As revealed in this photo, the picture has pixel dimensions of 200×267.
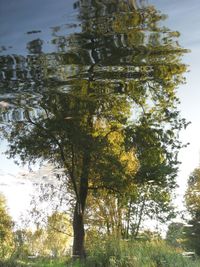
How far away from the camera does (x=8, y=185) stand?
14375 millimetres

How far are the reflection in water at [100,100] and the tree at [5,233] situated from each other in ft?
8.89

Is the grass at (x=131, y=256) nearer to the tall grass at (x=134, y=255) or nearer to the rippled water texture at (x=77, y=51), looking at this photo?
the tall grass at (x=134, y=255)

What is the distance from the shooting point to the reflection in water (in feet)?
25.4

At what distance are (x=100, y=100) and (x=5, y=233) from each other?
6.93m

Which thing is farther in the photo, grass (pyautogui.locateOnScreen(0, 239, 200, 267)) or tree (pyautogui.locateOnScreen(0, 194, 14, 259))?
tree (pyautogui.locateOnScreen(0, 194, 14, 259))

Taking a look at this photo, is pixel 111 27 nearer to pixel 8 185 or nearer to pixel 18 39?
pixel 18 39

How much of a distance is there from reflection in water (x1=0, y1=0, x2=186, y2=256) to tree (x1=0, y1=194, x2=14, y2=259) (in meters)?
2.71

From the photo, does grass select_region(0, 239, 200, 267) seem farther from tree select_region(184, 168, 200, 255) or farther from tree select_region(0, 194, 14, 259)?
tree select_region(184, 168, 200, 255)

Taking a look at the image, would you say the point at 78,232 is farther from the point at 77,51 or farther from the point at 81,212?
the point at 77,51

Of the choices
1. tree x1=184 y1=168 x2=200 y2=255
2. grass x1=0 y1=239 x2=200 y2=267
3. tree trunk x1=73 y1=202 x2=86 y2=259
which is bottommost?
A: grass x1=0 y1=239 x2=200 y2=267

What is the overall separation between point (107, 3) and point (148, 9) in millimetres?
711

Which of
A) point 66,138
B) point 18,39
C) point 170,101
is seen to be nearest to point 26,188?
point 66,138

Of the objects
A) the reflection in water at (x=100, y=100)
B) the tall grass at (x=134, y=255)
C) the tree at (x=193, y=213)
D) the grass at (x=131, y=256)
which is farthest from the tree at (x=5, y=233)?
the tree at (x=193, y=213)

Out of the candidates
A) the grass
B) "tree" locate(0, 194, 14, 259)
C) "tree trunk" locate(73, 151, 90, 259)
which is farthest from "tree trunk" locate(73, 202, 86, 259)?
the grass
